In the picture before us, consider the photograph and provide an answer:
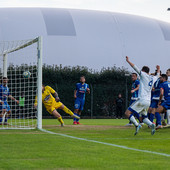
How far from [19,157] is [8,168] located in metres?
1.21

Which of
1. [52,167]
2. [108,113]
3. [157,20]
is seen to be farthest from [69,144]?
[157,20]

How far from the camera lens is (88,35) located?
48.1 metres

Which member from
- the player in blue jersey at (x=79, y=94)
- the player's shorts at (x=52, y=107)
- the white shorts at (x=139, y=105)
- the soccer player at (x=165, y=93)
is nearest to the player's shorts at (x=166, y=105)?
the soccer player at (x=165, y=93)

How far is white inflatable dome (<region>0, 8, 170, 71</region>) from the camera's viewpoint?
4641 centimetres

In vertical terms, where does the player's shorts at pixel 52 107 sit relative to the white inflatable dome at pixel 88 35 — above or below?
below

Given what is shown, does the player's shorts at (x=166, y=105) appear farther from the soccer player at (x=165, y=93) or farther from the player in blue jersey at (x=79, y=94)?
the player in blue jersey at (x=79, y=94)

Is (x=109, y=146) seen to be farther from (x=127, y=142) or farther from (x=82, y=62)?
(x=82, y=62)

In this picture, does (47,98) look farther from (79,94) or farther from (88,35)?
(88,35)

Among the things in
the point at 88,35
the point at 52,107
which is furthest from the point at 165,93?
the point at 88,35

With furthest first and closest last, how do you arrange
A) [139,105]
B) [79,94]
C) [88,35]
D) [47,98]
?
[88,35], [79,94], [47,98], [139,105]

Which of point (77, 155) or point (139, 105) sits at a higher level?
point (139, 105)

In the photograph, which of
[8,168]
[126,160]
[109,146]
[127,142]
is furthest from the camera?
[127,142]

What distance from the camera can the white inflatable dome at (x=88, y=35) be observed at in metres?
46.4

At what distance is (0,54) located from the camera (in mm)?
18328
